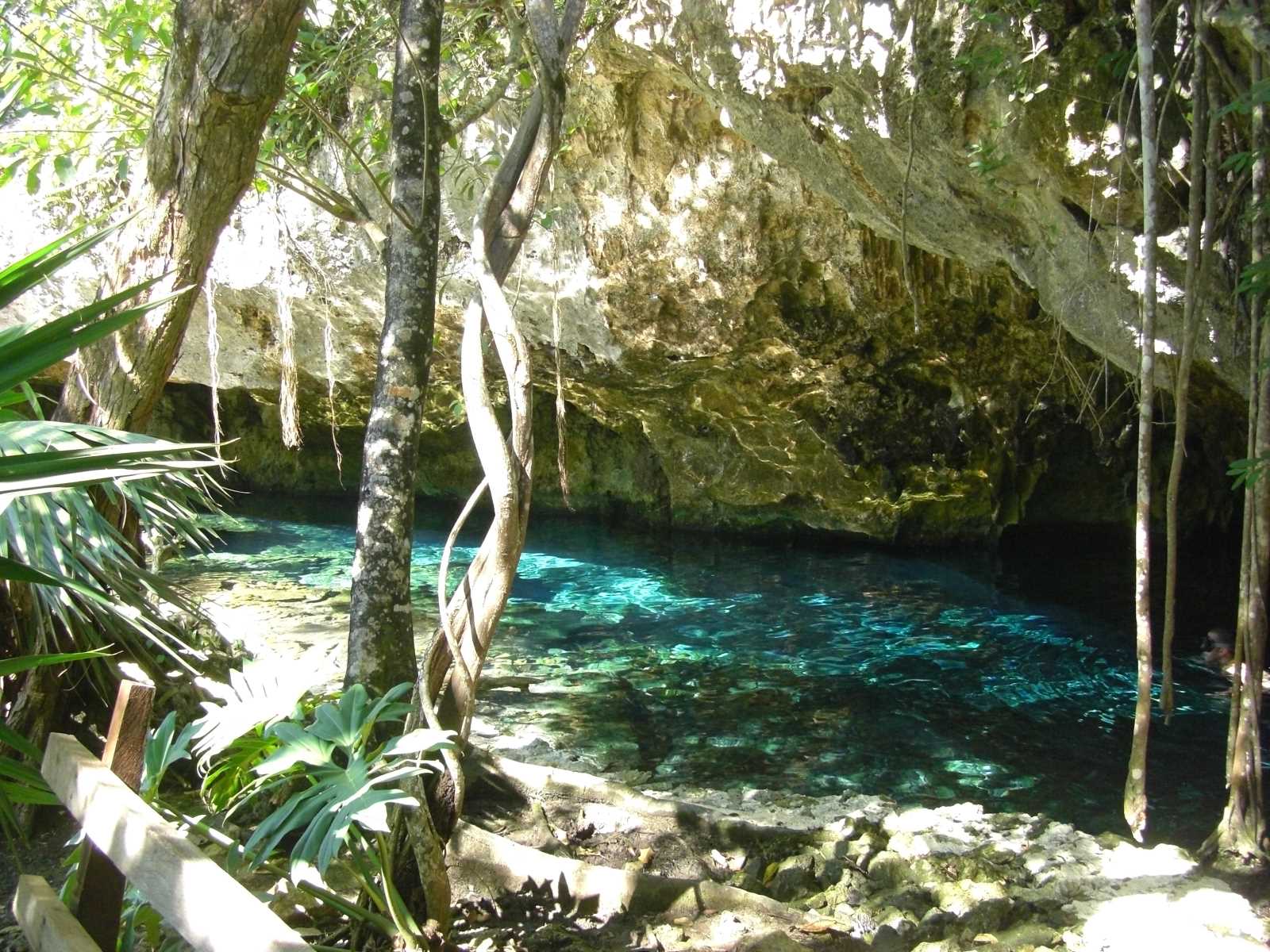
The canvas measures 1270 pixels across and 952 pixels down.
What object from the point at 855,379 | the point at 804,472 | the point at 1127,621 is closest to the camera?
the point at 1127,621

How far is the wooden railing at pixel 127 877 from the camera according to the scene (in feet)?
4.13

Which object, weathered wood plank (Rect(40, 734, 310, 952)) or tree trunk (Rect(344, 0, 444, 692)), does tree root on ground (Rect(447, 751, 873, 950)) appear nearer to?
tree trunk (Rect(344, 0, 444, 692))

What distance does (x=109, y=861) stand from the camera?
1643 mm

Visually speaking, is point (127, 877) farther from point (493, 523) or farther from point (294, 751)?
point (493, 523)

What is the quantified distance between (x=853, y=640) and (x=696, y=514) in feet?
14.9

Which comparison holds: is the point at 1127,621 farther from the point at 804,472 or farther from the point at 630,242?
the point at 630,242

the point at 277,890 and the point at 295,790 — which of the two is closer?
the point at 277,890

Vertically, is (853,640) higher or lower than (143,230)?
lower

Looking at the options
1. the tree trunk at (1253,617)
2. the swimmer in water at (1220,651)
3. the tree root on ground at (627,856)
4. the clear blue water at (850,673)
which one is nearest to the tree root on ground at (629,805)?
the tree root on ground at (627,856)

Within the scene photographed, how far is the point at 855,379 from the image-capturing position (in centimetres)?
881

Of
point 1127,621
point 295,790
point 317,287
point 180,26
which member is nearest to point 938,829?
point 295,790

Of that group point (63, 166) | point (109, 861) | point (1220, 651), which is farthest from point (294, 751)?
point (1220, 651)

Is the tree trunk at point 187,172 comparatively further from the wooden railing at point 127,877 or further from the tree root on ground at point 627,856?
the tree root on ground at point 627,856

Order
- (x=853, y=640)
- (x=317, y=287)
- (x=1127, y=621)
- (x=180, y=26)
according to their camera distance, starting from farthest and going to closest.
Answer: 1. (x=317, y=287)
2. (x=1127, y=621)
3. (x=853, y=640)
4. (x=180, y=26)
